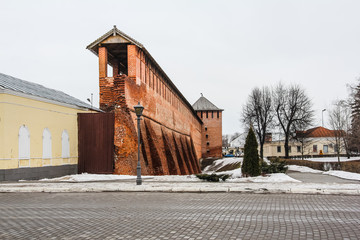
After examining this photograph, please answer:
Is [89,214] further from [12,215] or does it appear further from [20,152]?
[20,152]

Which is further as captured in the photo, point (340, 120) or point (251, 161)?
point (340, 120)

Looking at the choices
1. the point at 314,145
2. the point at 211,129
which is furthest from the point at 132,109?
the point at 314,145

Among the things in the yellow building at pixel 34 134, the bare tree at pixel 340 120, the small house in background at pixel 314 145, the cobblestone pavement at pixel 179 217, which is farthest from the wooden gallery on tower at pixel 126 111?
the small house in background at pixel 314 145

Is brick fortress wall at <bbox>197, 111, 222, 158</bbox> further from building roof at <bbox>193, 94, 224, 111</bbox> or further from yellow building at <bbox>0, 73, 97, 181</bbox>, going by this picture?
yellow building at <bbox>0, 73, 97, 181</bbox>

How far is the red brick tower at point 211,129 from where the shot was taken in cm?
6406

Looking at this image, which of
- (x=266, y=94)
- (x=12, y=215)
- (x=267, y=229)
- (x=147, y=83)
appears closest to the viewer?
(x=267, y=229)

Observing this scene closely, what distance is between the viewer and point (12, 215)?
6.61 meters

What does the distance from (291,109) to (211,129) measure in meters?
22.2

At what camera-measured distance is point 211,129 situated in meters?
64.9

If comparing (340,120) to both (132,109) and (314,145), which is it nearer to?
(132,109)

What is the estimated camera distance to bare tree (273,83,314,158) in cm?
4372

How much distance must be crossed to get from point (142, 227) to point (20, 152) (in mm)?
10072

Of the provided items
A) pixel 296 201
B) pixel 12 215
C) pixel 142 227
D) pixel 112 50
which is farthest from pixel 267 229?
pixel 112 50

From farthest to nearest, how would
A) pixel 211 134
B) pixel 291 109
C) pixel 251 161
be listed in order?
pixel 211 134, pixel 291 109, pixel 251 161
